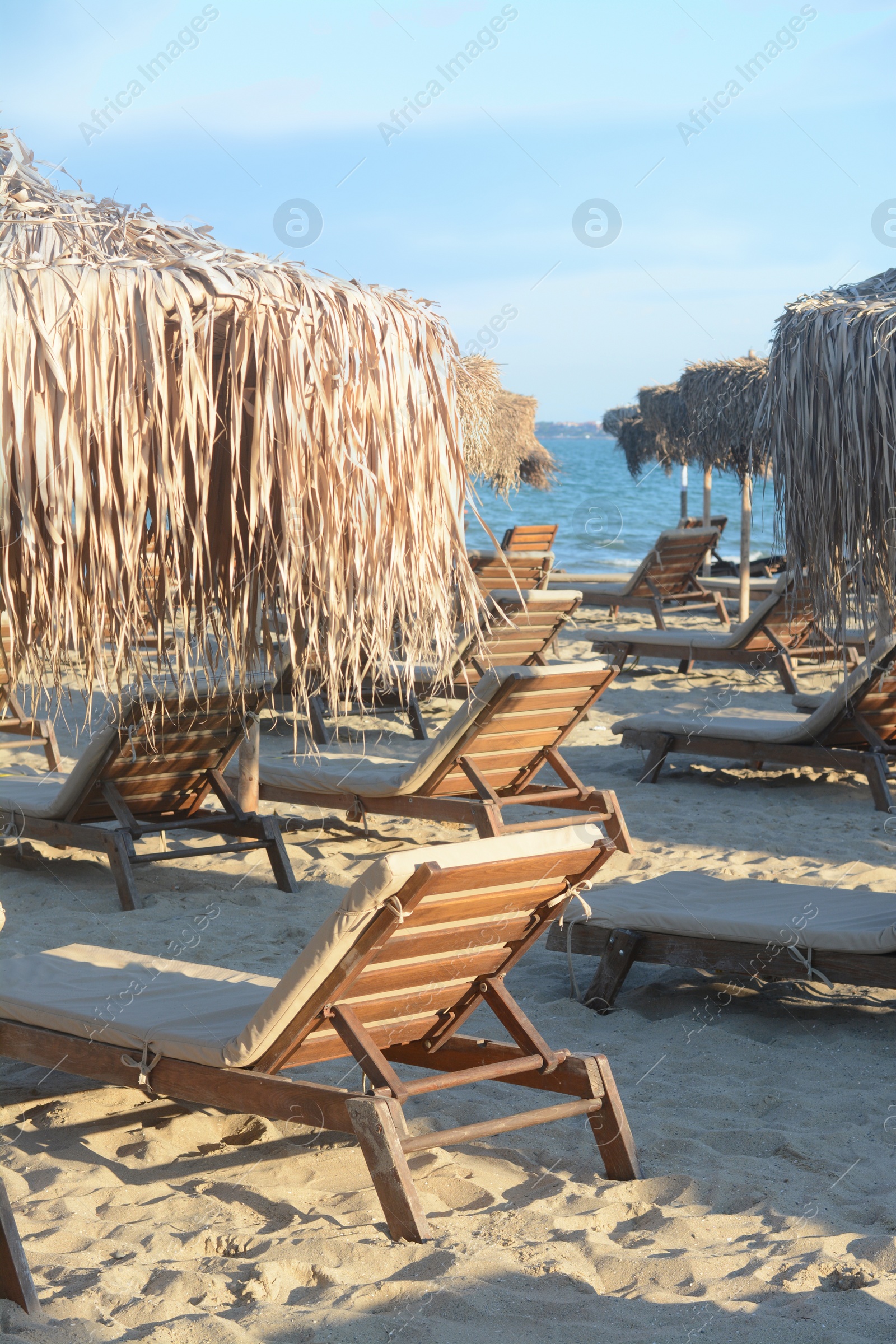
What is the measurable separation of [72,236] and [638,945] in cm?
243

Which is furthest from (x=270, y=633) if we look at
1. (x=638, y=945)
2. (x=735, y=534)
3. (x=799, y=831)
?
(x=735, y=534)

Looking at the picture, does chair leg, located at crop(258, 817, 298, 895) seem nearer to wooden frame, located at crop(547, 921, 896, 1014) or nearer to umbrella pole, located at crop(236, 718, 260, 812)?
umbrella pole, located at crop(236, 718, 260, 812)

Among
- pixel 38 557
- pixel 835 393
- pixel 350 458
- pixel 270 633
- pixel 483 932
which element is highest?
pixel 835 393

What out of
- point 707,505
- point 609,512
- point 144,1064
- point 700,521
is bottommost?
point 144,1064

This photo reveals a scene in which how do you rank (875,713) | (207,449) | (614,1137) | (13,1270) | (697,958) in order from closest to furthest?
(13,1270)
(207,449)
(614,1137)
(697,958)
(875,713)

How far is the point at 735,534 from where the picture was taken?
37406mm

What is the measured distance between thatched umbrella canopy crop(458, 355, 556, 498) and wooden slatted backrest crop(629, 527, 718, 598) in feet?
8.75

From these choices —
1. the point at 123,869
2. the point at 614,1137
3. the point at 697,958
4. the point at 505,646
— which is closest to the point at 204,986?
the point at 614,1137

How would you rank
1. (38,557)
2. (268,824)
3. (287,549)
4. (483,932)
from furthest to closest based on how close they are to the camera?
(268,824), (483,932), (287,549), (38,557)

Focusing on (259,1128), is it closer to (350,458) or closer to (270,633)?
(270,633)

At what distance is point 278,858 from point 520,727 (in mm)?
1093

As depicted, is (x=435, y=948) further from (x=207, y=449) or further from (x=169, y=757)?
(x=169, y=757)

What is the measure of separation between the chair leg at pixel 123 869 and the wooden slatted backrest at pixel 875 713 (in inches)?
133

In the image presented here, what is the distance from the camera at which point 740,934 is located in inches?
135
